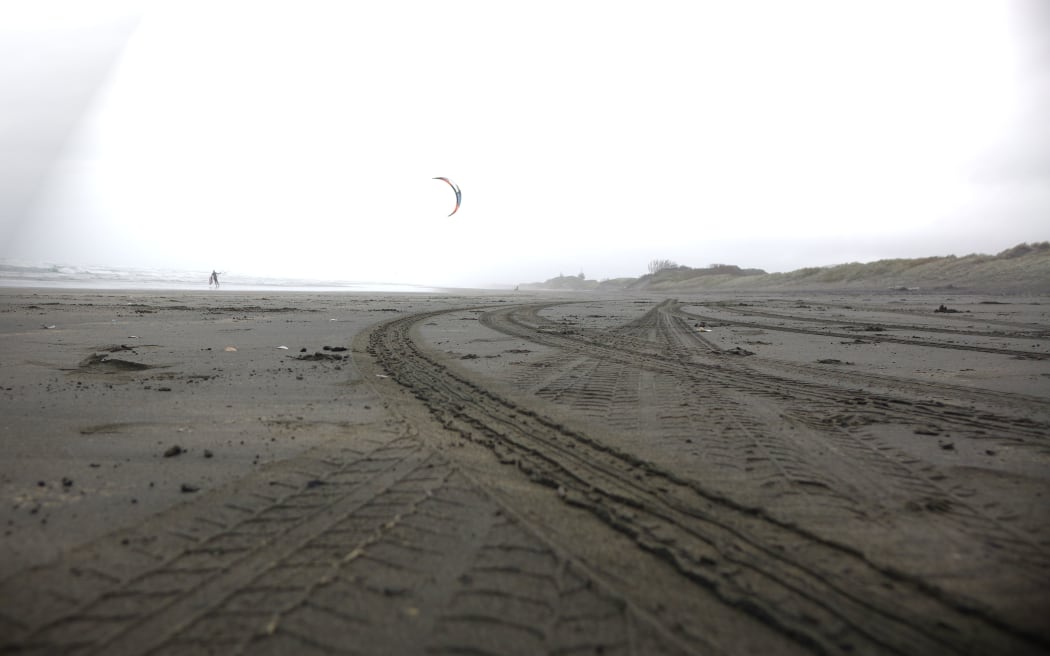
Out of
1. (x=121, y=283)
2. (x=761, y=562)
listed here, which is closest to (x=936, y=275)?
(x=761, y=562)

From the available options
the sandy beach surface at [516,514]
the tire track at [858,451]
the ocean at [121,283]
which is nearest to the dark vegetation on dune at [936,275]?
the tire track at [858,451]

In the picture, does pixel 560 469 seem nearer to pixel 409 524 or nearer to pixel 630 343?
pixel 409 524

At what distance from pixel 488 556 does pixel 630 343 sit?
24.3 feet

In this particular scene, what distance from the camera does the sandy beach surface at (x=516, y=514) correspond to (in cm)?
174

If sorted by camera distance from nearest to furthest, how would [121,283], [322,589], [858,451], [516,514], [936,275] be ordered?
[322,589] < [516,514] < [858,451] < [121,283] < [936,275]

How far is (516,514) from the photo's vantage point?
2535 millimetres

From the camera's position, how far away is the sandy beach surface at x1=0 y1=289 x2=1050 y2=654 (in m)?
1.74

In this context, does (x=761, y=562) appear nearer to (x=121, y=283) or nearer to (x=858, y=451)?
(x=858, y=451)

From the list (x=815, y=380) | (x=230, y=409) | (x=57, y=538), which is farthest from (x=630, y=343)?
(x=57, y=538)

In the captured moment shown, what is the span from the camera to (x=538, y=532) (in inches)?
93.0

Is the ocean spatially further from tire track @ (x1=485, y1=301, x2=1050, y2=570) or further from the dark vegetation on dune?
the dark vegetation on dune

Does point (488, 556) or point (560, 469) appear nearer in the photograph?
point (488, 556)

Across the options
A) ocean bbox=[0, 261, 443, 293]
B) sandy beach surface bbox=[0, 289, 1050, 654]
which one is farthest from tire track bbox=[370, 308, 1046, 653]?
ocean bbox=[0, 261, 443, 293]

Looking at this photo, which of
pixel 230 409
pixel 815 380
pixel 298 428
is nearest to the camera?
pixel 298 428
